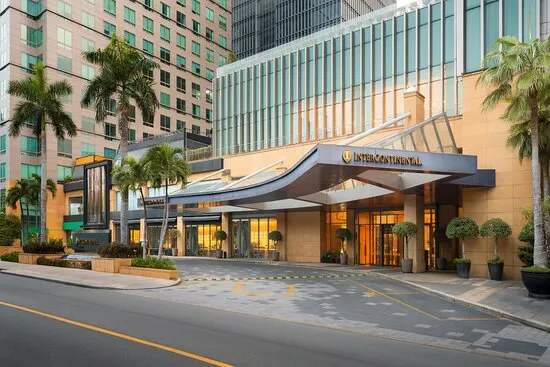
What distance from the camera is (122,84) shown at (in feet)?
102

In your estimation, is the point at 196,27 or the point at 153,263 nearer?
the point at 153,263

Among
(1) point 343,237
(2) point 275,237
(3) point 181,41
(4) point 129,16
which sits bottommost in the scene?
(2) point 275,237

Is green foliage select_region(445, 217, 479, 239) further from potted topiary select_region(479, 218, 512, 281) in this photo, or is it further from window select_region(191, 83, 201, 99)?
window select_region(191, 83, 201, 99)

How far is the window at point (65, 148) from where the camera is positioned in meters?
69.8

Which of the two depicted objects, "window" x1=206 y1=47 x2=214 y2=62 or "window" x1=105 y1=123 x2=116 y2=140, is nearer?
"window" x1=105 y1=123 x2=116 y2=140

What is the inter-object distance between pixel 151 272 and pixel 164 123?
59.5m

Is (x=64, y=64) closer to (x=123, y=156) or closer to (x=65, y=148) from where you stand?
(x=65, y=148)

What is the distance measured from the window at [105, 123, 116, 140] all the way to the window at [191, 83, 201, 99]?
1734cm

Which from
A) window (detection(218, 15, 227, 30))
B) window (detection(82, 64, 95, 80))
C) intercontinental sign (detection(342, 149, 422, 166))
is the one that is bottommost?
intercontinental sign (detection(342, 149, 422, 166))

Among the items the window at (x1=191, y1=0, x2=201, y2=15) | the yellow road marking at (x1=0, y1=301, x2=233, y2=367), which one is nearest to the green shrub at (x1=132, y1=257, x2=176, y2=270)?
the yellow road marking at (x1=0, y1=301, x2=233, y2=367)

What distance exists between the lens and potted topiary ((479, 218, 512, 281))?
77.4 feet

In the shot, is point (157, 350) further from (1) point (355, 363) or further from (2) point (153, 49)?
(2) point (153, 49)

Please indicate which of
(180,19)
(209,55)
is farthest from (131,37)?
(209,55)

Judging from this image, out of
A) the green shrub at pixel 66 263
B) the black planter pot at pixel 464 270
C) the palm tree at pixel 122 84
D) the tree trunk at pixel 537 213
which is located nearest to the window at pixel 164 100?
the green shrub at pixel 66 263
